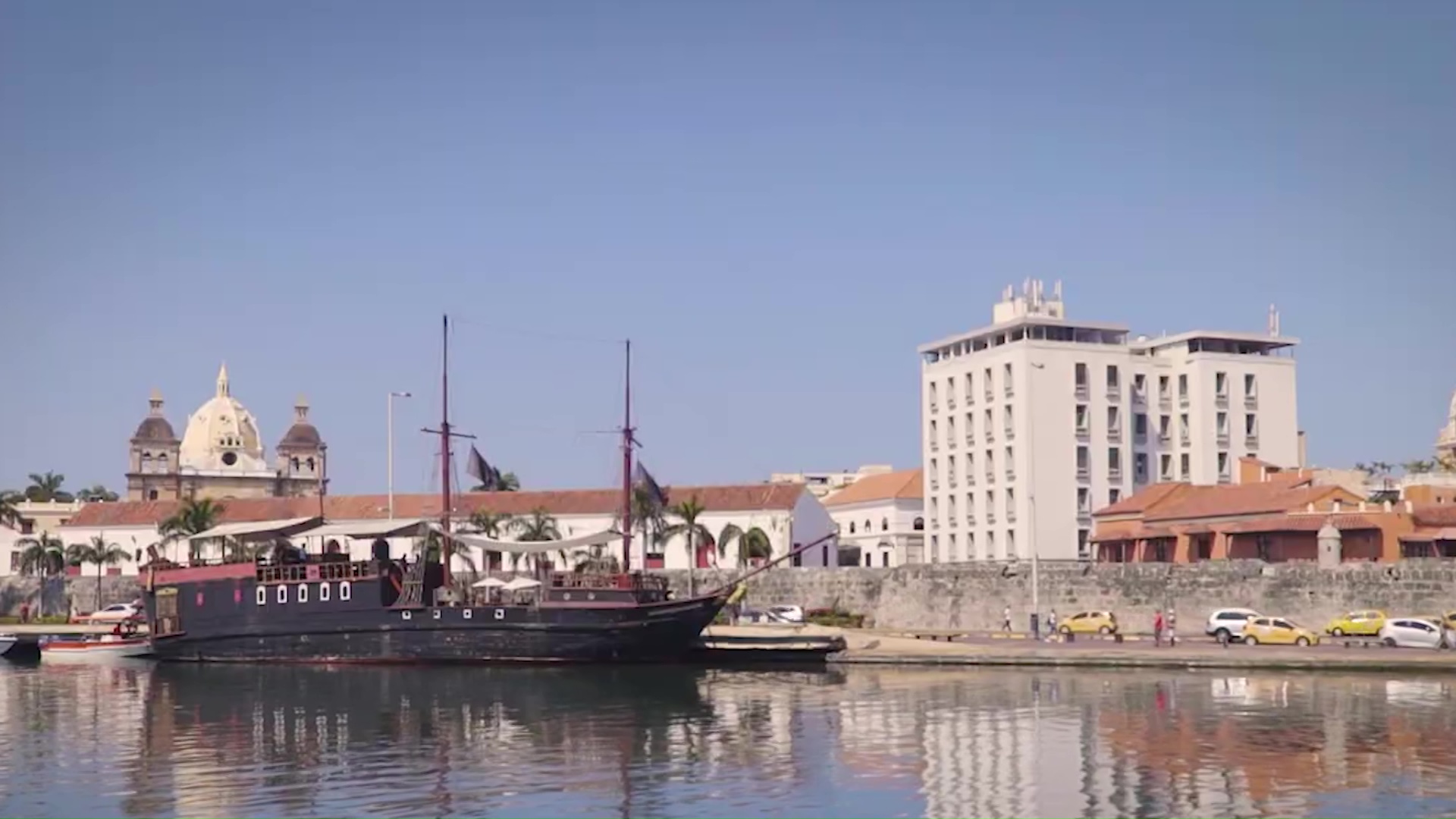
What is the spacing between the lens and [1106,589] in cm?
6944

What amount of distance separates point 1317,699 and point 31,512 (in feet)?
407

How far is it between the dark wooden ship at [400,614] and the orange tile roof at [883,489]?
4001cm

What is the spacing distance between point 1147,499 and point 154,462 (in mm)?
100738

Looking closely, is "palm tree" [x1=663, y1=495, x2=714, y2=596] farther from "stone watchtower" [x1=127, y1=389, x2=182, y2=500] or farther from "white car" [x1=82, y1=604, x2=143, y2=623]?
"stone watchtower" [x1=127, y1=389, x2=182, y2=500]

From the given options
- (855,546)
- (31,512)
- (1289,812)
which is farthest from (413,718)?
(31,512)

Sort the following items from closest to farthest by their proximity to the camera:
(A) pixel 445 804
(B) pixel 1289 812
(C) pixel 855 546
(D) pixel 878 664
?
(B) pixel 1289 812
(A) pixel 445 804
(D) pixel 878 664
(C) pixel 855 546

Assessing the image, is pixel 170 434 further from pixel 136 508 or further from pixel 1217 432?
pixel 1217 432

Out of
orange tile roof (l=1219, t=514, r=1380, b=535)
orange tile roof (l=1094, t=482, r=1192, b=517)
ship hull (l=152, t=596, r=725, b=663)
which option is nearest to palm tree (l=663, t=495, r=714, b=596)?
orange tile roof (l=1094, t=482, r=1192, b=517)

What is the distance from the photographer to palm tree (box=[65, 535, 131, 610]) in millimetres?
107750

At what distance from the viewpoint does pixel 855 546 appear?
366ft

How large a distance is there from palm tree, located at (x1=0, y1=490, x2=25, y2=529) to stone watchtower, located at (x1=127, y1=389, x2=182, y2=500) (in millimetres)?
23095

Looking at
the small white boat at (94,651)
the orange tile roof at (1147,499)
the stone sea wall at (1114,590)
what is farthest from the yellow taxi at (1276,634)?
the small white boat at (94,651)

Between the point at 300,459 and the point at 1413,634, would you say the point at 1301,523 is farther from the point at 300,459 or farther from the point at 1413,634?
the point at 300,459

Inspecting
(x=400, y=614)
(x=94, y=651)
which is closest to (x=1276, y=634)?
(x=400, y=614)
